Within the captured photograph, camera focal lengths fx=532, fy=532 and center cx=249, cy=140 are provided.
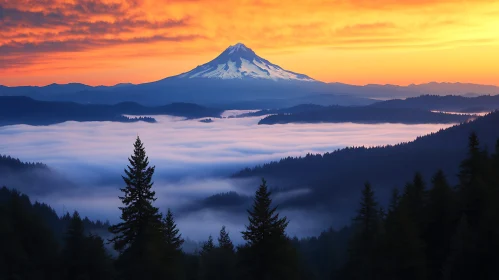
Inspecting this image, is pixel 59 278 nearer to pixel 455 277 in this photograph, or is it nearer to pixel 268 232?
pixel 268 232

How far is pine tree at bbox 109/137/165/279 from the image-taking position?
93.7 ft

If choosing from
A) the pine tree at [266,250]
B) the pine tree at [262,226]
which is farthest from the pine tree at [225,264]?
the pine tree at [262,226]

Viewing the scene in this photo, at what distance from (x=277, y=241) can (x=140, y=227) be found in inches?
300

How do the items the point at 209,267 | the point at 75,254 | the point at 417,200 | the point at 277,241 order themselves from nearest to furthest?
the point at 277,241 → the point at 75,254 → the point at 417,200 → the point at 209,267

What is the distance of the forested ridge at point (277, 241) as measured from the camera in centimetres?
2734

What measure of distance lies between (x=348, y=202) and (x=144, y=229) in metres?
171

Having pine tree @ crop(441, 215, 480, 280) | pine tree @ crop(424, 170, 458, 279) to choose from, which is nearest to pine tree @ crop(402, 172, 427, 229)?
pine tree @ crop(424, 170, 458, 279)

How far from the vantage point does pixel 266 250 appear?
27.0m

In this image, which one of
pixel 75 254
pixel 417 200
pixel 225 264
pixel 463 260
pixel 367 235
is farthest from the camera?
pixel 225 264

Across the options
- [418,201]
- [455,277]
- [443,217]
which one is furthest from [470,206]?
[455,277]

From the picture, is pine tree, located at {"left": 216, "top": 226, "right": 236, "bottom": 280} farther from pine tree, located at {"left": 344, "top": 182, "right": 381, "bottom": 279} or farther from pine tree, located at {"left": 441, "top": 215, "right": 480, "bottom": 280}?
pine tree, located at {"left": 441, "top": 215, "right": 480, "bottom": 280}

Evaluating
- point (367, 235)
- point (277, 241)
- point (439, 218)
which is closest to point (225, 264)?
point (367, 235)

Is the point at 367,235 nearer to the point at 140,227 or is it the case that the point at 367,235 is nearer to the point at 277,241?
the point at 277,241

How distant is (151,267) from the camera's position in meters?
28.7
